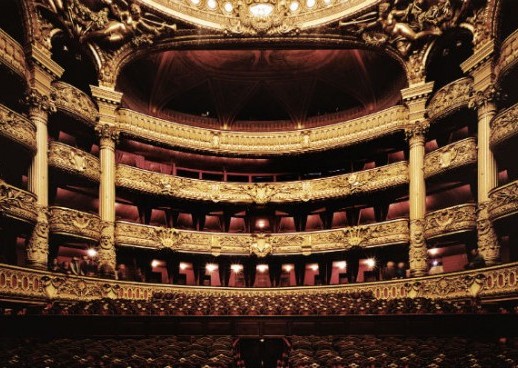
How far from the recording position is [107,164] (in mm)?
16094

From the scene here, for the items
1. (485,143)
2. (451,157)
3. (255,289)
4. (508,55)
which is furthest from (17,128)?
(451,157)

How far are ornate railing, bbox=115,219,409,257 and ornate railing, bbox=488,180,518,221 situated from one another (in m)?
4.80

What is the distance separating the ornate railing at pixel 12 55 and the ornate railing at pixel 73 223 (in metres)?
4.52

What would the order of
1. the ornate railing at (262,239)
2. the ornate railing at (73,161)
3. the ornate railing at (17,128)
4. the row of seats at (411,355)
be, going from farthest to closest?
1. the ornate railing at (262,239)
2. the ornate railing at (73,161)
3. the ornate railing at (17,128)
4. the row of seats at (411,355)

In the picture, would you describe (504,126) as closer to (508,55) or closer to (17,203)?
(508,55)

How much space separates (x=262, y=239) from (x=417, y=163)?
25.7ft

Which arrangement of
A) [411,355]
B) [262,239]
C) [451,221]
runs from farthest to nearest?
[262,239], [451,221], [411,355]

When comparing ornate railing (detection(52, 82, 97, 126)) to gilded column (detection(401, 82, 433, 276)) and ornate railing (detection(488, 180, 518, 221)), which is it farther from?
ornate railing (detection(488, 180, 518, 221))

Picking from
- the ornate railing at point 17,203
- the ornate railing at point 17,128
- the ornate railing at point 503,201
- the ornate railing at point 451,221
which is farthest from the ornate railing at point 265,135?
the ornate railing at point 17,203

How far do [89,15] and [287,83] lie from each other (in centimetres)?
1073

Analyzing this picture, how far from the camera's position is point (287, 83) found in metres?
22.1

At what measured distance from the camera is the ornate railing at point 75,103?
14352 mm

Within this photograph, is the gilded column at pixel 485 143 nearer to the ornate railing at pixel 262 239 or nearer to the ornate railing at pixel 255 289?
the ornate railing at pixel 255 289

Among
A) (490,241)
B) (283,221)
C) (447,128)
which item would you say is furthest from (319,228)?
(490,241)
